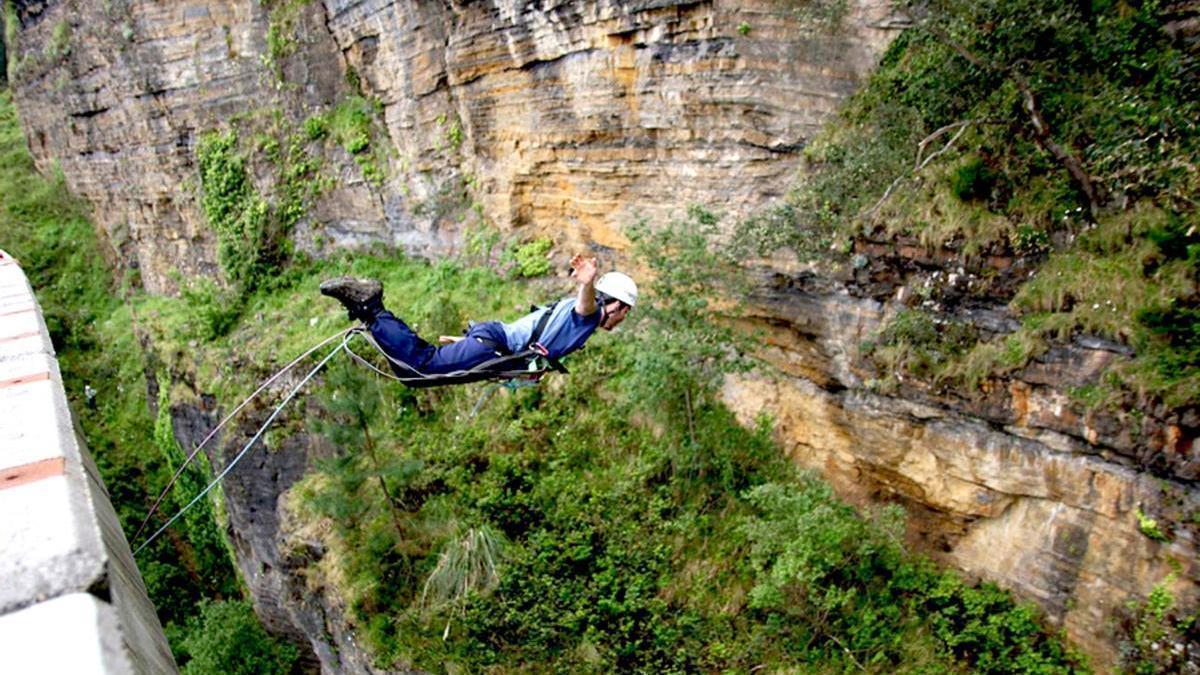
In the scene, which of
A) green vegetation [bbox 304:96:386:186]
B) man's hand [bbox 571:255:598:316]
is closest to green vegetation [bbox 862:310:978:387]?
man's hand [bbox 571:255:598:316]

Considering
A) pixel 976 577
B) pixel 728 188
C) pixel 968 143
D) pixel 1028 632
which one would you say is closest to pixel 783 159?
pixel 728 188

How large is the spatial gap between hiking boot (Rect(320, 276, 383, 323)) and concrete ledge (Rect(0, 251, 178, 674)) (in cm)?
247

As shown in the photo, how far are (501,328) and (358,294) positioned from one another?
42.3 inches

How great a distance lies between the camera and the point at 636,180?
9.67 meters

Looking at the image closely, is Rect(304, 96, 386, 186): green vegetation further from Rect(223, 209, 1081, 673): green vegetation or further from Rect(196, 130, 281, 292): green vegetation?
Rect(223, 209, 1081, 673): green vegetation

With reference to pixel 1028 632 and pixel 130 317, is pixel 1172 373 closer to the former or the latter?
pixel 1028 632

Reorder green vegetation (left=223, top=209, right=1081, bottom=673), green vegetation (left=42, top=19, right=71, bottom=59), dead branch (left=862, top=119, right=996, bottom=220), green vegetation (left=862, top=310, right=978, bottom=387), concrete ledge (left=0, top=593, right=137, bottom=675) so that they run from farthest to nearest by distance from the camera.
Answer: green vegetation (left=42, top=19, right=71, bottom=59) < green vegetation (left=223, top=209, right=1081, bottom=673) < green vegetation (left=862, top=310, right=978, bottom=387) < dead branch (left=862, top=119, right=996, bottom=220) < concrete ledge (left=0, top=593, right=137, bottom=675)

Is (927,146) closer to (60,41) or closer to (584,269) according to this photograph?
(584,269)

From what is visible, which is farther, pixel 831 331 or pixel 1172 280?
pixel 831 331

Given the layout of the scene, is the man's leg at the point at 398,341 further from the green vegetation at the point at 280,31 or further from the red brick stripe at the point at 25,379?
the green vegetation at the point at 280,31

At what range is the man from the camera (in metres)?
4.62

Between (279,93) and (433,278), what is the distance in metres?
6.20

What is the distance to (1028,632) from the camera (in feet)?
21.9

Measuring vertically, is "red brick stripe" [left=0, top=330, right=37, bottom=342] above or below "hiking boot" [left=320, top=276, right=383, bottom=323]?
above
